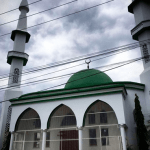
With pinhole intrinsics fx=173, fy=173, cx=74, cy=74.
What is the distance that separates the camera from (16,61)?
66.9 feet

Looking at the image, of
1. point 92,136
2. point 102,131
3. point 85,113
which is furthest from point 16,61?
point 102,131

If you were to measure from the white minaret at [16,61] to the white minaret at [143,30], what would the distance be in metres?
11.8

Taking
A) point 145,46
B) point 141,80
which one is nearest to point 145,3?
point 145,46

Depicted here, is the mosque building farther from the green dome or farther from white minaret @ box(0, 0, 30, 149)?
white minaret @ box(0, 0, 30, 149)

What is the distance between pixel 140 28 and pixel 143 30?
0.42 metres

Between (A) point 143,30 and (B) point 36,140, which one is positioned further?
(A) point 143,30

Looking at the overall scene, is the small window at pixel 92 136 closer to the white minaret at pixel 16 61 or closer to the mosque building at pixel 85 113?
the mosque building at pixel 85 113

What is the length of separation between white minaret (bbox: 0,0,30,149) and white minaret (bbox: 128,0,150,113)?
1182cm

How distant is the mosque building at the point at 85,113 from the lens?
40.0ft

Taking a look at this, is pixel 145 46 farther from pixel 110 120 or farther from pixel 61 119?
pixel 61 119

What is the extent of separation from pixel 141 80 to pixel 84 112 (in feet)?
24.7

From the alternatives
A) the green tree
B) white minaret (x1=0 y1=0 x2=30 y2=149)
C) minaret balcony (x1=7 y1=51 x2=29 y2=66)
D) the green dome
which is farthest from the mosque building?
minaret balcony (x1=7 y1=51 x2=29 y2=66)

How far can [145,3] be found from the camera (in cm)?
1856

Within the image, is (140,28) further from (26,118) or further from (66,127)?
(26,118)
